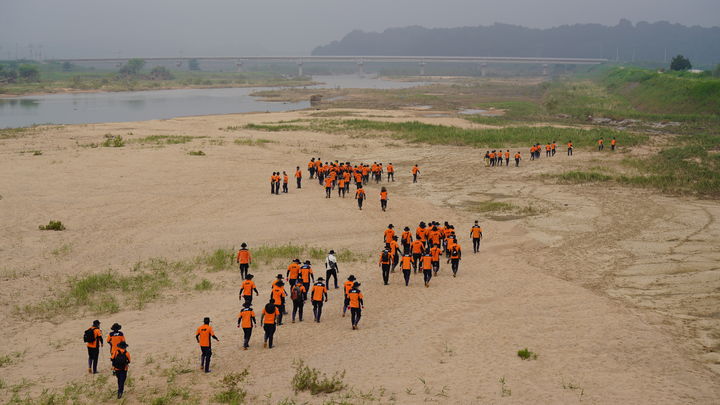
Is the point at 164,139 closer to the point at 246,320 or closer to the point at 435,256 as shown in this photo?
the point at 435,256

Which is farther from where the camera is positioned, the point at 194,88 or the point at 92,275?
the point at 194,88

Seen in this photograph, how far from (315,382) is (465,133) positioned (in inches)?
1783

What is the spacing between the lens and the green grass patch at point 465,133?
51.5 m

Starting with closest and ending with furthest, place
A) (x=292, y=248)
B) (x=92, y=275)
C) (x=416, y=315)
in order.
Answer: (x=416, y=315), (x=92, y=275), (x=292, y=248)

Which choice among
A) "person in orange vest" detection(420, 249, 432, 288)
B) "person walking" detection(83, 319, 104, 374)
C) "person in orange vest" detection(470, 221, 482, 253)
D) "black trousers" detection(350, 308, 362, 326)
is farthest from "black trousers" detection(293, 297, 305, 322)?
"person in orange vest" detection(470, 221, 482, 253)

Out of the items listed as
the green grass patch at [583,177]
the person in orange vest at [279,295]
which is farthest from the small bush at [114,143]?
the person in orange vest at [279,295]

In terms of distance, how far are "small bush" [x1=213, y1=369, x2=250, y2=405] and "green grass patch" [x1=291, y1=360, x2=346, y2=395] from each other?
1.16 metres

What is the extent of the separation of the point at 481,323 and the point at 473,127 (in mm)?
48643

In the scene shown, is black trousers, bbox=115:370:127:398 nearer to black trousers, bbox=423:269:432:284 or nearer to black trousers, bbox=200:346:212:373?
black trousers, bbox=200:346:212:373

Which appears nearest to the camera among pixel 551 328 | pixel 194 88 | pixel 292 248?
pixel 551 328

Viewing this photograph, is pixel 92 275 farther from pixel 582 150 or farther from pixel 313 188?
pixel 582 150

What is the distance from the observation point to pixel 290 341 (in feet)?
53.3

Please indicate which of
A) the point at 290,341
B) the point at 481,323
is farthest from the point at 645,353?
the point at 290,341

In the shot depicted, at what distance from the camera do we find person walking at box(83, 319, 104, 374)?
45.7ft
